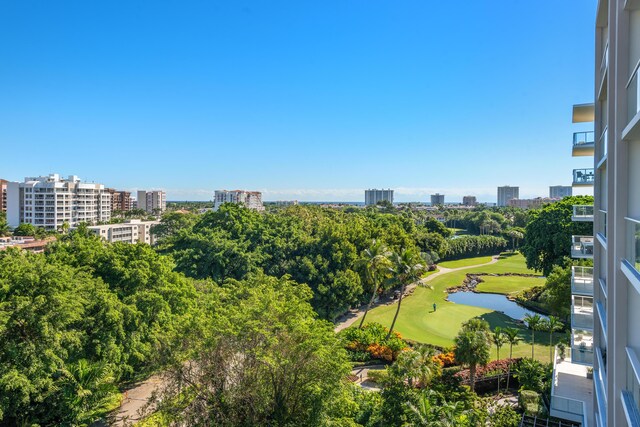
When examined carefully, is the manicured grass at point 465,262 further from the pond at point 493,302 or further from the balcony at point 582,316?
the balcony at point 582,316

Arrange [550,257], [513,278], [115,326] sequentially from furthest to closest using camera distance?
[513,278]
[550,257]
[115,326]

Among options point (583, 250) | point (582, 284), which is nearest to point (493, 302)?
point (583, 250)

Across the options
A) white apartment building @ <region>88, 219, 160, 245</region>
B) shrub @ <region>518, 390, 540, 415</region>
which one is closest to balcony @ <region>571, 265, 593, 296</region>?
shrub @ <region>518, 390, 540, 415</region>

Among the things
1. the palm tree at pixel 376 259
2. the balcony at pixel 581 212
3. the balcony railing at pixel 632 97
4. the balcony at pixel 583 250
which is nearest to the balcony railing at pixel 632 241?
the balcony railing at pixel 632 97

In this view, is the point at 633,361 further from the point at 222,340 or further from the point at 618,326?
the point at 222,340

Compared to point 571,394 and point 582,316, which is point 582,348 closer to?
point 582,316

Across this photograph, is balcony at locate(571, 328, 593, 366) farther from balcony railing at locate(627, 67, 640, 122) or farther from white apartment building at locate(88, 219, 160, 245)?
white apartment building at locate(88, 219, 160, 245)

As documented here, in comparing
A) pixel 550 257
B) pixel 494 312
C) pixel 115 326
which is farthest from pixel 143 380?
pixel 550 257
